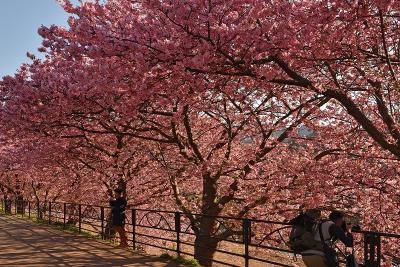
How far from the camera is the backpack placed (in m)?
5.95

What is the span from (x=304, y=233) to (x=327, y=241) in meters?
0.32

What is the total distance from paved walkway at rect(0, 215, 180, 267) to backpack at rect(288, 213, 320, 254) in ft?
14.8

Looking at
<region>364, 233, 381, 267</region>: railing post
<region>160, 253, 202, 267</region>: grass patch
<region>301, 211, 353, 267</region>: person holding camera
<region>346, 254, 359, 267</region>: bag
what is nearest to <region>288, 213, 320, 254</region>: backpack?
<region>301, 211, 353, 267</region>: person holding camera

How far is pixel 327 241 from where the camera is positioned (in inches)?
230

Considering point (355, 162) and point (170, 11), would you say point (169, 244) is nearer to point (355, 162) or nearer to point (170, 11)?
point (355, 162)

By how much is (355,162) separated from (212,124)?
6.81 m

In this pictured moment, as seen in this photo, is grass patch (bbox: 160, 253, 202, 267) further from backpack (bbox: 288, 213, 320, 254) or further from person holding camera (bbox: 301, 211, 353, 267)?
person holding camera (bbox: 301, 211, 353, 267)

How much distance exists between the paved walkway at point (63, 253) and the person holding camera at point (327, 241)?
15.4 ft

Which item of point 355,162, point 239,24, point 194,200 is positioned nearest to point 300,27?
point 239,24

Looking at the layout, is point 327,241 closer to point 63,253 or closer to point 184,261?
point 184,261

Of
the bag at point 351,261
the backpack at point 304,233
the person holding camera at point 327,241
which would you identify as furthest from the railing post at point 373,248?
the backpack at point 304,233

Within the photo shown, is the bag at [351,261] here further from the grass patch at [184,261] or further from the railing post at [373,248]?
the grass patch at [184,261]

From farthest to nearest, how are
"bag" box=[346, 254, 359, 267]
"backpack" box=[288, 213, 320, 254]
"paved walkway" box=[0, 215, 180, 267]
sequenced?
"paved walkway" box=[0, 215, 180, 267], "backpack" box=[288, 213, 320, 254], "bag" box=[346, 254, 359, 267]

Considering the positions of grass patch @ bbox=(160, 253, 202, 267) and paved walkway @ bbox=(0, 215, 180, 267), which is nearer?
grass patch @ bbox=(160, 253, 202, 267)
